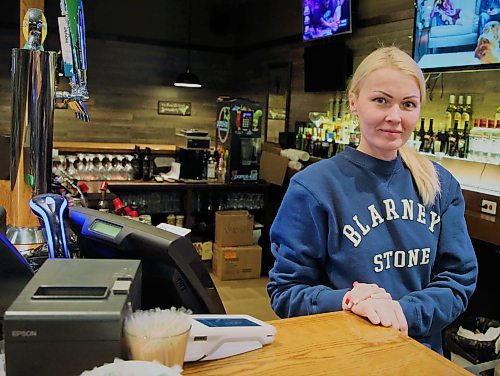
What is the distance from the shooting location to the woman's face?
58.1 inches

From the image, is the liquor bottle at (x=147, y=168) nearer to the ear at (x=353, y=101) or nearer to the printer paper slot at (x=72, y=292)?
the ear at (x=353, y=101)

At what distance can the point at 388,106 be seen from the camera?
1.48m

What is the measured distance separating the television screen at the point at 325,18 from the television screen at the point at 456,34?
1482 mm

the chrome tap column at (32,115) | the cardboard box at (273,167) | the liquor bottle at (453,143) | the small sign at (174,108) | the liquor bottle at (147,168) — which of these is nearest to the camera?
the chrome tap column at (32,115)

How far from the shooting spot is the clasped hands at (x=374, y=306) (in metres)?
1.22

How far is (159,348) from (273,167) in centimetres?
537

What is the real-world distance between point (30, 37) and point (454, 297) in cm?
164

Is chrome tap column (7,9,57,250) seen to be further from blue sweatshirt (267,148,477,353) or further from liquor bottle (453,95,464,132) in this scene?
liquor bottle (453,95,464,132)

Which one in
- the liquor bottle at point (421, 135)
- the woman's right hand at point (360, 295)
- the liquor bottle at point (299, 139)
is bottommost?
the woman's right hand at point (360, 295)

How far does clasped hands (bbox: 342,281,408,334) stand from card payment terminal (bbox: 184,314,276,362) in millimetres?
305

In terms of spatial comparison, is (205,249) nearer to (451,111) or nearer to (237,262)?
(237,262)

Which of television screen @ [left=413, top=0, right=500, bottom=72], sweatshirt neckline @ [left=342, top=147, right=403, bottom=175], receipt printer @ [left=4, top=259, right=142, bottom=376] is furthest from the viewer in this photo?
television screen @ [left=413, top=0, right=500, bottom=72]

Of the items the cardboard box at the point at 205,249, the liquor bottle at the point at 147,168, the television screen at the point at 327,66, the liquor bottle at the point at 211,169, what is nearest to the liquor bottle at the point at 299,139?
the television screen at the point at 327,66

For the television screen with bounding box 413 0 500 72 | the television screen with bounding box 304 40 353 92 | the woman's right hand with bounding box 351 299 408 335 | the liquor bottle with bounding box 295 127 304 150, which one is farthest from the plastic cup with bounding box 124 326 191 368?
the liquor bottle with bounding box 295 127 304 150
